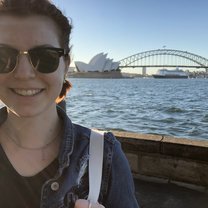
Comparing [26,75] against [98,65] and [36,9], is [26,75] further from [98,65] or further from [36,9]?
[98,65]

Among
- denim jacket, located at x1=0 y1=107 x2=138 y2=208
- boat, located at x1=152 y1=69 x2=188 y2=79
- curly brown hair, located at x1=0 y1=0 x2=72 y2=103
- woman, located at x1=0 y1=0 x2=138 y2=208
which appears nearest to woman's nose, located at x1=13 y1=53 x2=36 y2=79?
woman, located at x1=0 y1=0 x2=138 y2=208

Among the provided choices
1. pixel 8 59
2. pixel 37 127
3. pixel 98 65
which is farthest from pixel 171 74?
pixel 8 59

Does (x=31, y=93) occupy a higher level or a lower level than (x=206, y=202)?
higher

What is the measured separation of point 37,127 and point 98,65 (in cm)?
8833

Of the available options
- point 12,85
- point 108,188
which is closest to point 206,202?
point 108,188

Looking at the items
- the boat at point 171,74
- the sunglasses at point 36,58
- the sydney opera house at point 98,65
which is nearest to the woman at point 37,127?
the sunglasses at point 36,58

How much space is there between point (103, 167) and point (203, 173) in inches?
104

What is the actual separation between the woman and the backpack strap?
0.02 metres

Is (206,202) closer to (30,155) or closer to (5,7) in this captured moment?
(30,155)

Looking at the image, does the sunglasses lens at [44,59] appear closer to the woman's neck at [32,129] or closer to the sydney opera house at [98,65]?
the woman's neck at [32,129]

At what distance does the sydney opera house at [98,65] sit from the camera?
8594cm

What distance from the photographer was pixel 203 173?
3516 millimetres

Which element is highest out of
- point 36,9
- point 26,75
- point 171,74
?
point 36,9

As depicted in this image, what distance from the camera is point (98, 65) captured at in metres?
89.0
